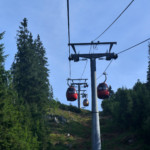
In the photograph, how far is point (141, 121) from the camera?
4384cm

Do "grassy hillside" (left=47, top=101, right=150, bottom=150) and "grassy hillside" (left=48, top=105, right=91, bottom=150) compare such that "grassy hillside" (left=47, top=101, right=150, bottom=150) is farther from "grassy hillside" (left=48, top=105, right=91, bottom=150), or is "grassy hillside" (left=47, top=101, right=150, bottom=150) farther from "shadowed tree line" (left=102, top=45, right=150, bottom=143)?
"shadowed tree line" (left=102, top=45, right=150, bottom=143)

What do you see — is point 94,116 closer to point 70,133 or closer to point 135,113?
point 135,113

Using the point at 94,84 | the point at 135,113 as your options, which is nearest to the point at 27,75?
the point at 135,113

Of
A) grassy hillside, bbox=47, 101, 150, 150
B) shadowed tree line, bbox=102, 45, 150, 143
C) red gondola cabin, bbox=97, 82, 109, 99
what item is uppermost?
red gondola cabin, bbox=97, 82, 109, 99

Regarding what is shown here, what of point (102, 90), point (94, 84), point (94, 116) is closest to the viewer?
point (94, 116)

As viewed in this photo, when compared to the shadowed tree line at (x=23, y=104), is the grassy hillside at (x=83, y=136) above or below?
below

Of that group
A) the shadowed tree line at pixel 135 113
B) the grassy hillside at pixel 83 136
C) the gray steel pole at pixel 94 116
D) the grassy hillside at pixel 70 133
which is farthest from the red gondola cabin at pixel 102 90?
the grassy hillside at pixel 70 133

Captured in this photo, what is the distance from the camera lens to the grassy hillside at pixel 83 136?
4247 centimetres

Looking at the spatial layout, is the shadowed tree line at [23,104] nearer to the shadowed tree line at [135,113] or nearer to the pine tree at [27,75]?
the pine tree at [27,75]

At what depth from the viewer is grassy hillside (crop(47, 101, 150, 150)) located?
4247 centimetres

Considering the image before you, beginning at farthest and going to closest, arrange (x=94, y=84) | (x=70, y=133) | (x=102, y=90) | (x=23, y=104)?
(x=70, y=133)
(x=23, y=104)
(x=94, y=84)
(x=102, y=90)

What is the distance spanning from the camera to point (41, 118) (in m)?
37.8

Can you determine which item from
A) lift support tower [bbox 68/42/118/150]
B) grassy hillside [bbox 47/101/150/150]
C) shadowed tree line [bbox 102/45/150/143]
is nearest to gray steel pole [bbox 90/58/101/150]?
lift support tower [bbox 68/42/118/150]

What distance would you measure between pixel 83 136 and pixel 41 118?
58.2ft
